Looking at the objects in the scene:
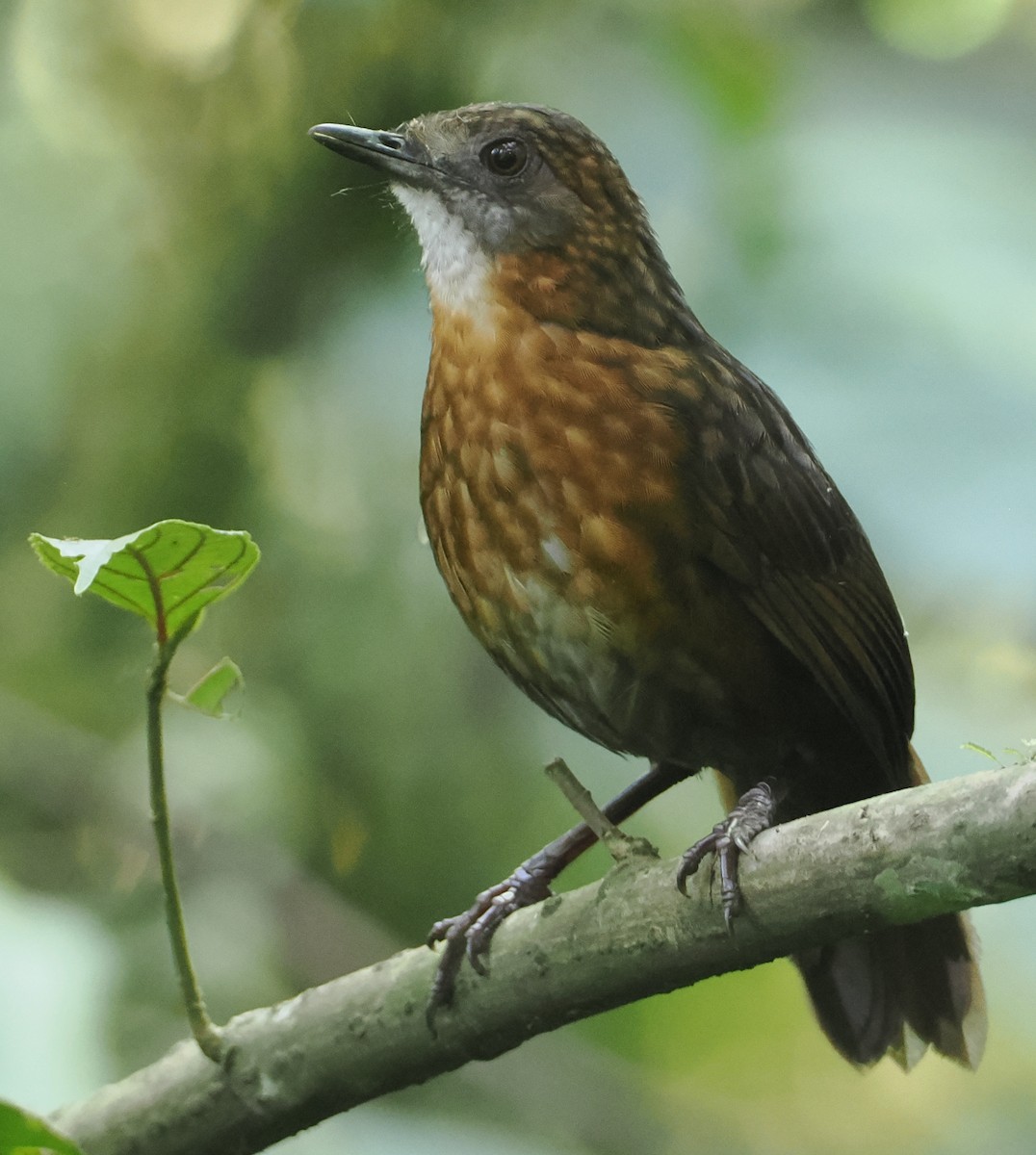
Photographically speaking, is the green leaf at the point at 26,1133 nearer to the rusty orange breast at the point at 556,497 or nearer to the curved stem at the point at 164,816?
the curved stem at the point at 164,816

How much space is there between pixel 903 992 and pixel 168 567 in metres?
1.52

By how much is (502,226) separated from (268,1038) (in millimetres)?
1213

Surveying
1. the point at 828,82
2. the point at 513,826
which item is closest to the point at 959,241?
the point at 828,82

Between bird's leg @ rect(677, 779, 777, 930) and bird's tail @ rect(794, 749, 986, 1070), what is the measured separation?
458 mm

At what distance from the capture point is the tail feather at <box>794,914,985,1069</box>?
2531 mm

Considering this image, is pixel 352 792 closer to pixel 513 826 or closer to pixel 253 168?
pixel 513 826

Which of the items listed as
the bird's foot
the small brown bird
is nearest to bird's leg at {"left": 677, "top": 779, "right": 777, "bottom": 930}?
the small brown bird

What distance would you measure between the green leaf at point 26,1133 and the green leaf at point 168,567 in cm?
45

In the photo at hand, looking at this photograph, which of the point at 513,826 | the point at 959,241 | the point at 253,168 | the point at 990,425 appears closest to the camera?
the point at 990,425

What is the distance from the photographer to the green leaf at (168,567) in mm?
1500

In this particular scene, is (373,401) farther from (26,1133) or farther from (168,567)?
(26,1133)

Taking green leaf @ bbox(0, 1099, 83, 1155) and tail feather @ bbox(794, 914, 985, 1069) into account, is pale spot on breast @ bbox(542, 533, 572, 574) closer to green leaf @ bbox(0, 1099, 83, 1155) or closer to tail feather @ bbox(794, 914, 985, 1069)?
tail feather @ bbox(794, 914, 985, 1069)

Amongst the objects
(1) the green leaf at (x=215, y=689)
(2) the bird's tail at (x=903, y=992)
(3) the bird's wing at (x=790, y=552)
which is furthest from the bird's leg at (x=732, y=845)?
(1) the green leaf at (x=215, y=689)

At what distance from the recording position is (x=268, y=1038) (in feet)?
6.80
